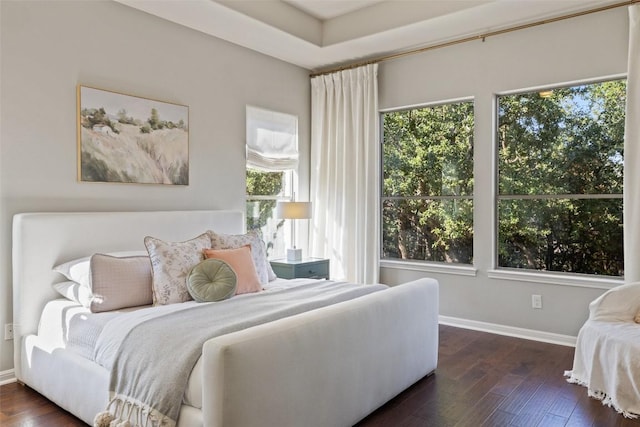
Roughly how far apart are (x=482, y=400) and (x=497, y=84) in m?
2.80

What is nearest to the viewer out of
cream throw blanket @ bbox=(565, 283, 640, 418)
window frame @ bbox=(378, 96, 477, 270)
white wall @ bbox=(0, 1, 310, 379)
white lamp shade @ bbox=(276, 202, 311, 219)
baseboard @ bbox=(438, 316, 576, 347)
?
cream throw blanket @ bbox=(565, 283, 640, 418)

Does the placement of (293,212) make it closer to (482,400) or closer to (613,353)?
(482,400)

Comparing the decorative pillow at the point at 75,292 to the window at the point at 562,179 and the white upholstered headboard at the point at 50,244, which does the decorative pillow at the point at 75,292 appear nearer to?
the white upholstered headboard at the point at 50,244

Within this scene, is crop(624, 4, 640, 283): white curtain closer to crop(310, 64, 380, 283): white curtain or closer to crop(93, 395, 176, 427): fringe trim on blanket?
crop(310, 64, 380, 283): white curtain

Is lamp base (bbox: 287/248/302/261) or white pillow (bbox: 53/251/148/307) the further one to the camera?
lamp base (bbox: 287/248/302/261)

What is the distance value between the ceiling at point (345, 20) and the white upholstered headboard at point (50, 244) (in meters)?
1.73

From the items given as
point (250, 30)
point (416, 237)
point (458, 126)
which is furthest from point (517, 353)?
point (250, 30)

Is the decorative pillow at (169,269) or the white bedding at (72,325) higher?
the decorative pillow at (169,269)

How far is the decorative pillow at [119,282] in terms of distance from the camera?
8.87 feet

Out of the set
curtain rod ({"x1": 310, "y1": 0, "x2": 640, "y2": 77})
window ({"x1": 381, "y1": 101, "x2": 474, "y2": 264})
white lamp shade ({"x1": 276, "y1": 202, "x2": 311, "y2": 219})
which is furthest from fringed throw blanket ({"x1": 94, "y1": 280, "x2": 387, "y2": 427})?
curtain rod ({"x1": 310, "y1": 0, "x2": 640, "y2": 77})

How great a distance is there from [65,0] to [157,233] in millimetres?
1788

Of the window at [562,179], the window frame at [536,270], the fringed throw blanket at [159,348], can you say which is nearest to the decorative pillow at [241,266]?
the fringed throw blanket at [159,348]

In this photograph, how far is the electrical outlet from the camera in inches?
120

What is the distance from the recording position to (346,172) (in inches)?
199
